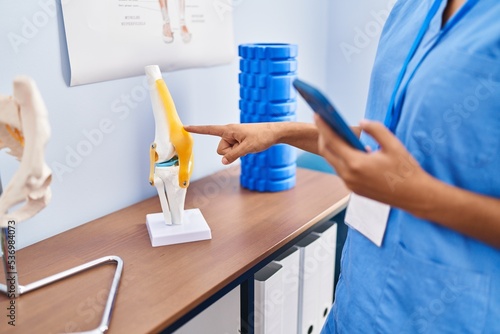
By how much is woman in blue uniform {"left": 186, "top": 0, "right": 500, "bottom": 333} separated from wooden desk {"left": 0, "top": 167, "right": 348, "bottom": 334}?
1.02 ft

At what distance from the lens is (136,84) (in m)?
1.35

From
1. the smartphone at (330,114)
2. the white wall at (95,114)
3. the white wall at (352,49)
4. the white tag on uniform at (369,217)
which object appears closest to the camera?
the smartphone at (330,114)

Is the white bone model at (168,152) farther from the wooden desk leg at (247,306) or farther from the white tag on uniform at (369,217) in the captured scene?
the white tag on uniform at (369,217)

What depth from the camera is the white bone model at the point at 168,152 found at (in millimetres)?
1151

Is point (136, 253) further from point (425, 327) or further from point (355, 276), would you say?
point (425, 327)

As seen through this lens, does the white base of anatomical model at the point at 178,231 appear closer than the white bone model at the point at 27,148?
No

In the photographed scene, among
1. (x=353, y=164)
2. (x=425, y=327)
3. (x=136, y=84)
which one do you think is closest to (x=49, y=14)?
(x=136, y=84)

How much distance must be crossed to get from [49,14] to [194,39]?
0.46 metres

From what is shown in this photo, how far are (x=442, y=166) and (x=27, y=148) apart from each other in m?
0.64

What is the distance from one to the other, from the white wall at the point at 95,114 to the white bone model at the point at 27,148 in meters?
0.34

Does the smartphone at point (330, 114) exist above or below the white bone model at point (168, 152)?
above

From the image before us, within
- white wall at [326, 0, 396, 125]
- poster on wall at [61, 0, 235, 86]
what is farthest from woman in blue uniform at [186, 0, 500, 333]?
white wall at [326, 0, 396, 125]

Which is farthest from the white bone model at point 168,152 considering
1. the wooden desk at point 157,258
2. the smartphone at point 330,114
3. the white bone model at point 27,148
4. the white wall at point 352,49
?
the white wall at point 352,49

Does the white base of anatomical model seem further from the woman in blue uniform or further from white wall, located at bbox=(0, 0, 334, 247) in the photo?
the woman in blue uniform
